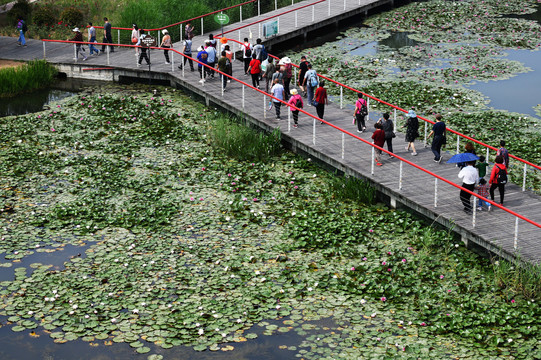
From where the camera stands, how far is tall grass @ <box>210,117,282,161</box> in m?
21.9

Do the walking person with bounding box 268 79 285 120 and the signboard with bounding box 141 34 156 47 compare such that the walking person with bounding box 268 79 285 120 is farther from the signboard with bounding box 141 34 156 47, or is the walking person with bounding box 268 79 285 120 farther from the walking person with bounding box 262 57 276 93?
the signboard with bounding box 141 34 156 47

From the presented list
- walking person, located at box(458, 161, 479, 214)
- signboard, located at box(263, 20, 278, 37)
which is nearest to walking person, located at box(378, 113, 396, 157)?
walking person, located at box(458, 161, 479, 214)

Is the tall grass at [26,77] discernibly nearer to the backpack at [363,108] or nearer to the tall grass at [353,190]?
the backpack at [363,108]

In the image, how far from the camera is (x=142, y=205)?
18.8 meters

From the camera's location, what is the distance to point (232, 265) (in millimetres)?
15875

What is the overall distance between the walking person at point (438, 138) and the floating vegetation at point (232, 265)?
8.43ft

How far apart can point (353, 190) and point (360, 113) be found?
3648 millimetres

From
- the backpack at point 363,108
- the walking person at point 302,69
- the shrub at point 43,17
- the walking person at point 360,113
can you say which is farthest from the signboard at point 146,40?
the backpack at point 363,108

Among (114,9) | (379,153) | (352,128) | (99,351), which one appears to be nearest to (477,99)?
(352,128)

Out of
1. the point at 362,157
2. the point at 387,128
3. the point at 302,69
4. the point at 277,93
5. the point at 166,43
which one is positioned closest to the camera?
the point at 387,128

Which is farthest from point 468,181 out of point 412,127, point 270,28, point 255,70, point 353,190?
point 270,28

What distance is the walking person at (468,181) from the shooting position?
1661 centimetres

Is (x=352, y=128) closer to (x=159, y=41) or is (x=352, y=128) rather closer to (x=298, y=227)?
(x=298, y=227)

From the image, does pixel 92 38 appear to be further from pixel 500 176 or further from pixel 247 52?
pixel 500 176
